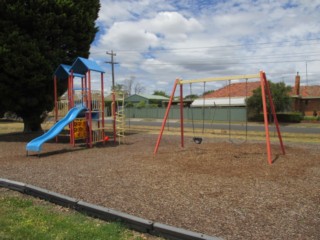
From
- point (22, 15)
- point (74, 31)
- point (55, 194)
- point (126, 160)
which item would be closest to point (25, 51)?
point (22, 15)

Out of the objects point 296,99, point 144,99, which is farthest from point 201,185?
point 144,99

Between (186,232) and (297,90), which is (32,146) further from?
(297,90)

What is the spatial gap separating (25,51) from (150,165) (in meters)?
9.26

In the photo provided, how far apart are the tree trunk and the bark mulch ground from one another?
702 cm

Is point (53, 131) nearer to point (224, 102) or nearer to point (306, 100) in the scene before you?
point (224, 102)

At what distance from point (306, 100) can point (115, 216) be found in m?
46.6

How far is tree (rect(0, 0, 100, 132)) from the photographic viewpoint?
14.1 meters

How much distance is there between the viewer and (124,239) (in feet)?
13.2

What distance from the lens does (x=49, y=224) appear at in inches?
177

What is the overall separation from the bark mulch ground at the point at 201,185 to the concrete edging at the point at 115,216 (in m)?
Answer: 0.28

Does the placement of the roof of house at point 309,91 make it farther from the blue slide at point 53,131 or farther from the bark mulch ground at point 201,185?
the blue slide at point 53,131

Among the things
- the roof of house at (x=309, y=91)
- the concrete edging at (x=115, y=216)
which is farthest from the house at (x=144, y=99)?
the concrete edging at (x=115, y=216)

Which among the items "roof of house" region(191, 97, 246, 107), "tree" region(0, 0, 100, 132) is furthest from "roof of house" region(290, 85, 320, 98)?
"tree" region(0, 0, 100, 132)

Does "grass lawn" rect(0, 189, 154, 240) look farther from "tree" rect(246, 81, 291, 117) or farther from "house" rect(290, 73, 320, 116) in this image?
"house" rect(290, 73, 320, 116)
